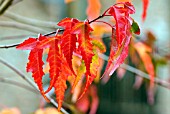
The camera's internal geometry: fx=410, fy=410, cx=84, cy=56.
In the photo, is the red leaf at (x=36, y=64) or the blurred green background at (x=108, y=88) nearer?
the red leaf at (x=36, y=64)

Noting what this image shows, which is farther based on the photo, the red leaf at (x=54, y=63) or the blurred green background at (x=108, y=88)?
the blurred green background at (x=108, y=88)

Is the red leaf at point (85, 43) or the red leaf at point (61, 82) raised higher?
the red leaf at point (85, 43)

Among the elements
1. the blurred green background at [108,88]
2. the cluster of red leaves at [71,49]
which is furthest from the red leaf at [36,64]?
the blurred green background at [108,88]

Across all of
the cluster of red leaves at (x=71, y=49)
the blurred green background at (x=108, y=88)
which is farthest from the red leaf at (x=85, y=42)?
the blurred green background at (x=108, y=88)

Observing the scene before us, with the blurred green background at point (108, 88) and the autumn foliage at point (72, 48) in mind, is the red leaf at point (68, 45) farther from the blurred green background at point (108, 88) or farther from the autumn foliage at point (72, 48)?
the blurred green background at point (108, 88)

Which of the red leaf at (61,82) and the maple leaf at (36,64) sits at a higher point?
the maple leaf at (36,64)

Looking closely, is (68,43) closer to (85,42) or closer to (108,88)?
(85,42)

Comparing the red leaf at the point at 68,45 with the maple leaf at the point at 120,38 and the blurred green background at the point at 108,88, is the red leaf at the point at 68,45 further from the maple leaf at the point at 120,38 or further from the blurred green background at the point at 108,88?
the blurred green background at the point at 108,88

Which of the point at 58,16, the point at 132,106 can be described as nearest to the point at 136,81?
the point at 132,106

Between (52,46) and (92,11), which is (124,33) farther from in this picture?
(92,11)

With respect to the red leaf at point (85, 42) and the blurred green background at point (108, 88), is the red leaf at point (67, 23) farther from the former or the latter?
the blurred green background at point (108, 88)

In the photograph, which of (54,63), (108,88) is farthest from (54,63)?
(108,88)

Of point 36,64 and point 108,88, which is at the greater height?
point 36,64
